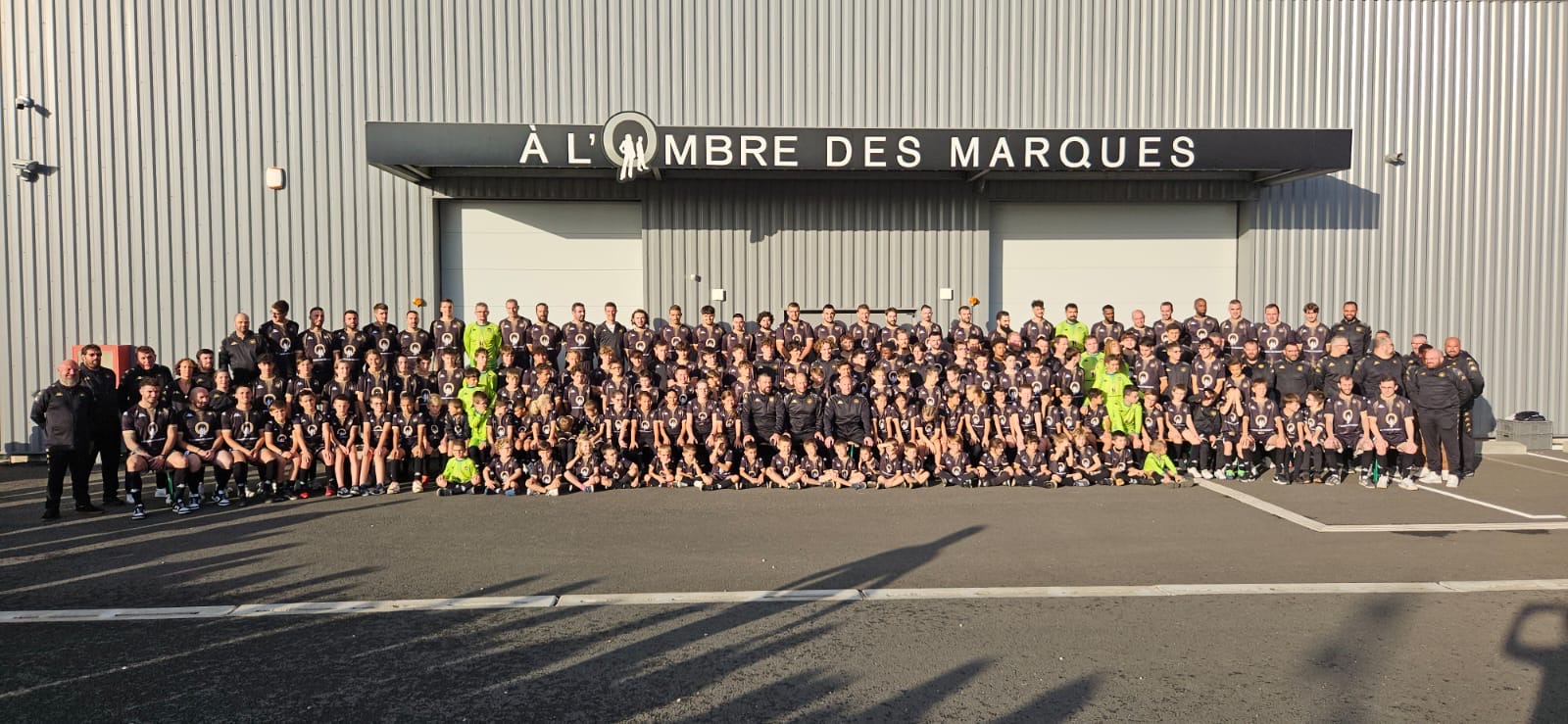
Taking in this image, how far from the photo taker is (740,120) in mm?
13977

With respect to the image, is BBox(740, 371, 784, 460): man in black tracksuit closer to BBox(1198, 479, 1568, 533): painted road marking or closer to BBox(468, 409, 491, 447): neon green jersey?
BBox(468, 409, 491, 447): neon green jersey

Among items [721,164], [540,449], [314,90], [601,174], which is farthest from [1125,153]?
[314,90]

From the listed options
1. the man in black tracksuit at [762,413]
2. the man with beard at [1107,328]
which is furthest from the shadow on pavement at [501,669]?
the man with beard at [1107,328]

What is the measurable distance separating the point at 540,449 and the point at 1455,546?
860 cm

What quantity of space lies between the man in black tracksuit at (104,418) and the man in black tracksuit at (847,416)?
7.64 meters

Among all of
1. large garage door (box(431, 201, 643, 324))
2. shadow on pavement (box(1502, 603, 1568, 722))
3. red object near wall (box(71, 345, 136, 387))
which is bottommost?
shadow on pavement (box(1502, 603, 1568, 722))

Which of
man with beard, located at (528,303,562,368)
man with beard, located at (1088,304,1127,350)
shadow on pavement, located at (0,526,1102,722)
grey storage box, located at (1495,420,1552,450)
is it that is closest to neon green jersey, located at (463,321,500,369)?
man with beard, located at (528,303,562,368)

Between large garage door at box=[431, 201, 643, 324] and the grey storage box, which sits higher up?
large garage door at box=[431, 201, 643, 324]

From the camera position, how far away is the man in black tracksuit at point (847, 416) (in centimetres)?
1123

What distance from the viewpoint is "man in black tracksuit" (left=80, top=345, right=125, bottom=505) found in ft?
32.0

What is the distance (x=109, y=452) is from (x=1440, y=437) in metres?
14.9

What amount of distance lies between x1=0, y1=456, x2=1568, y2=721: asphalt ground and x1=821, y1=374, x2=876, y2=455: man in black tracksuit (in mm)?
2084

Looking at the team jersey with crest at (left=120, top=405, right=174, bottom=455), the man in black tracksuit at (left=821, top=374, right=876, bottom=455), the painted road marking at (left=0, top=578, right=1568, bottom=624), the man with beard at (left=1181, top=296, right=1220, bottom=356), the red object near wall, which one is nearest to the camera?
the painted road marking at (left=0, top=578, right=1568, bottom=624)

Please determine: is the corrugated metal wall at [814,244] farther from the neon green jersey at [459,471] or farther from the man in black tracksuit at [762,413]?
the neon green jersey at [459,471]
